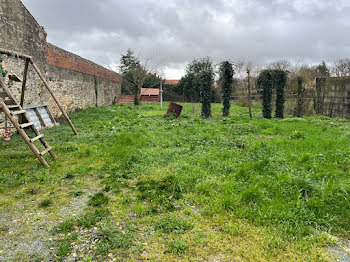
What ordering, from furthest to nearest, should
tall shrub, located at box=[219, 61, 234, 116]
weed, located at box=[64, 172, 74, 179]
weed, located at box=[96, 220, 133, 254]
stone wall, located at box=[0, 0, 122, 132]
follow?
tall shrub, located at box=[219, 61, 234, 116], stone wall, located at box=[0, 0, 122, 132], weed, located at box=[64, 172, 74, 179], weed, located at box=[96, 220, 133, 254]

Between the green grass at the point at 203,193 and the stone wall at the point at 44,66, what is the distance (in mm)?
4137

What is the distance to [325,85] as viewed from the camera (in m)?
13.2

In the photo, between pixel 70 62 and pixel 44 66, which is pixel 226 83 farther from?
pixel 44 66

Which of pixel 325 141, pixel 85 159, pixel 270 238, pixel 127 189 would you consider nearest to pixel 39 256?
pixel 127 189

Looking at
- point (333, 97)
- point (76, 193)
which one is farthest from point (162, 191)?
point (333, 97)

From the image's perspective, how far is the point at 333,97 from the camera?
12.6 m

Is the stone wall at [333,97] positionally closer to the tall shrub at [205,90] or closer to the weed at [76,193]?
the tall shrub at [205,90]

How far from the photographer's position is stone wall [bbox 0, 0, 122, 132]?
7.82 m

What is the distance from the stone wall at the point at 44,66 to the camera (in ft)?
25.7

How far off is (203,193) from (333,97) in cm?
1255

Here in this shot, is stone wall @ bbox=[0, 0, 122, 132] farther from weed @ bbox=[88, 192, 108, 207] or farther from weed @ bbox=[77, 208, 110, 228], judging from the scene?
weed @ bbox=[77, 208, 110, 228]

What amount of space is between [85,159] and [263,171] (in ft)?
12.8

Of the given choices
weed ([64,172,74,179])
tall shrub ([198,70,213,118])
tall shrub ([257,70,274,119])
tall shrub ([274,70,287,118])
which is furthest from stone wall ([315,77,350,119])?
weed ([64,172,74,179])

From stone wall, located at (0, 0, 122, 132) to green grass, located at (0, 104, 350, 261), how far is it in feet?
13.6
